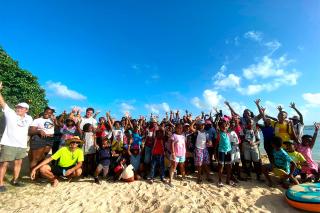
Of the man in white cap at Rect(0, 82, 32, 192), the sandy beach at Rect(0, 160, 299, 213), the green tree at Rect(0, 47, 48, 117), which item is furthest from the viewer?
the green tree at Rect(0, 47, 48, 117)

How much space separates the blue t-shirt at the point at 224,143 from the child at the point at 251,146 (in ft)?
3.21

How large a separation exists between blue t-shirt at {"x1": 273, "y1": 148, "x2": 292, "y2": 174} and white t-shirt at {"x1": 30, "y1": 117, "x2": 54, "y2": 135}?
27.3 ft

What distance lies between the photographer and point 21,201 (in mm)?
6266

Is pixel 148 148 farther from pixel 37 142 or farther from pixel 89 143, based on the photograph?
pixel 37 142

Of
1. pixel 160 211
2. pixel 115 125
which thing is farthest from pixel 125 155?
pixel 160 211

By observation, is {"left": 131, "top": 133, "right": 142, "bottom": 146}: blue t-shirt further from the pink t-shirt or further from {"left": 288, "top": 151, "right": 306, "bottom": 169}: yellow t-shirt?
{"left": 288, "top": 151, "right": 306, "bottom": 169}: yellow t-shirt

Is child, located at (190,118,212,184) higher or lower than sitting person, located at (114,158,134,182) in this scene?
higher

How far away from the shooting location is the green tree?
1009 inches

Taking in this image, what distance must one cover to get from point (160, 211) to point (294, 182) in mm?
4848

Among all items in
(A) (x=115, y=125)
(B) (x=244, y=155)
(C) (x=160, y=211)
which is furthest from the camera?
(A) (x=115, y=125)

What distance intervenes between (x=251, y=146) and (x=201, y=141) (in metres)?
1.91

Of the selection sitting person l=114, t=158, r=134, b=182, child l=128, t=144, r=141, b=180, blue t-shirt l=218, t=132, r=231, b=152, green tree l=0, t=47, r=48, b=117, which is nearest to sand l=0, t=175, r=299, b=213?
sitting person l=114, t=158, r=134, b=182

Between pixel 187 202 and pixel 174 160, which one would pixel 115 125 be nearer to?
pixel 174 160

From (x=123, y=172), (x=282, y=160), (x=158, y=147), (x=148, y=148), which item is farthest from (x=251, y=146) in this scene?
(x=123, y=172)
